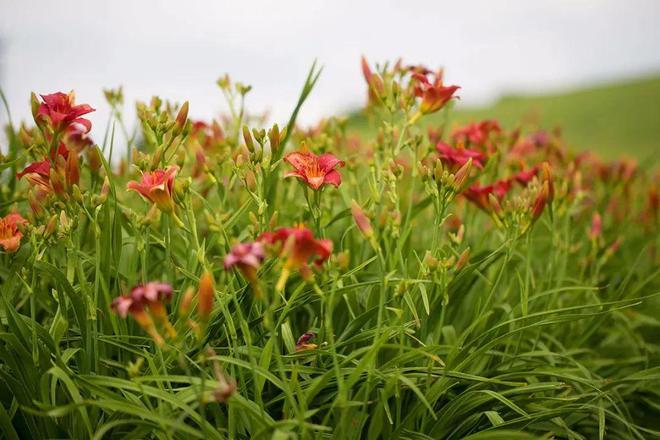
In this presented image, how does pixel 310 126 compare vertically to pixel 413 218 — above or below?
above

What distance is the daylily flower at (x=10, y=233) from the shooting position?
1.41 meters

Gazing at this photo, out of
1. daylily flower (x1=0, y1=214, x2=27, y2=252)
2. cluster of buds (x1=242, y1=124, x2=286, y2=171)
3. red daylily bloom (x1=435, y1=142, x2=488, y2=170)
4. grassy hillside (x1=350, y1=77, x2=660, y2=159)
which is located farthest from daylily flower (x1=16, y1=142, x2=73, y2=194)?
grassy hillside (x1=350, y1=77, x2=660, y2=159)

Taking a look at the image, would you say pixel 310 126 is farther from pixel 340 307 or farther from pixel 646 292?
pixel 646 292

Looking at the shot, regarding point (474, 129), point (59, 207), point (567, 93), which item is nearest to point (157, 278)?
point (59, 207)

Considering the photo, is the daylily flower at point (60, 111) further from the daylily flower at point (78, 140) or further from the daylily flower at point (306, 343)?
the daylily flower at point (306, 343)

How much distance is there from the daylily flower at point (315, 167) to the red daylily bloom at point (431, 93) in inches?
21.8

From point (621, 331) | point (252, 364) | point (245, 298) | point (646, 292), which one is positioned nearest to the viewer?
point (252, 364)

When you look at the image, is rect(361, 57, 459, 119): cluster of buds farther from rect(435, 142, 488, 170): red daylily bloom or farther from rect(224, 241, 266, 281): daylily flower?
rect(224, 241, 266, 281): daylily flower

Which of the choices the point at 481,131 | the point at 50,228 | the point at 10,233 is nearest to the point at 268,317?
the point at 50,228

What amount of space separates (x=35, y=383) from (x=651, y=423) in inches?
74.5

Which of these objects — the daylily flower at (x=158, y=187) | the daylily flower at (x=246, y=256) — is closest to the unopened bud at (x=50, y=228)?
the daylily flower at (x=158, y=187)

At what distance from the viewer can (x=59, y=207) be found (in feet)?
4.98

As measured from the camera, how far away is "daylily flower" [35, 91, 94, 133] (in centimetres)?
144

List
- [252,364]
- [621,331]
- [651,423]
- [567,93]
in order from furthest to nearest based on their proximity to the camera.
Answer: [567,93]
[621,331]
[651,423]
[252,364]
